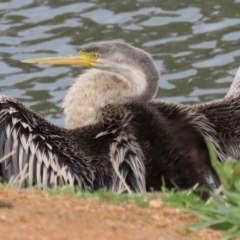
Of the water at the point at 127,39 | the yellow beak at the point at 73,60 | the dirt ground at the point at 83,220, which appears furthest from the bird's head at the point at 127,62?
the water at the point at 127,39

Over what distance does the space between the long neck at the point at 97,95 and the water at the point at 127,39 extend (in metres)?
3.64

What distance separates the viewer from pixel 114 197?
512cm

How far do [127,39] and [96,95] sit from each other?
16.4ft

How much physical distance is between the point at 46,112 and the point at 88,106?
4.01 meters

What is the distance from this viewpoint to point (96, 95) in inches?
308

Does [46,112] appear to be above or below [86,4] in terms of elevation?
below

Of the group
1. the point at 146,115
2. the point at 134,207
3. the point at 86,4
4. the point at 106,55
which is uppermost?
the point at 86,4

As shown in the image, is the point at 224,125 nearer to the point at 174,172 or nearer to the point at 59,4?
the point at 174,172

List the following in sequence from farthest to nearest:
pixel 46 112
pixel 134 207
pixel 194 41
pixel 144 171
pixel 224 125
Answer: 1. pixel 194 41
2. pixel 46 112
3. pixel 224 125
4. pixel 144 171
5. pixel 134 207

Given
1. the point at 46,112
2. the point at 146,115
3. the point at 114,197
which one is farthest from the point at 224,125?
the point at 46,112

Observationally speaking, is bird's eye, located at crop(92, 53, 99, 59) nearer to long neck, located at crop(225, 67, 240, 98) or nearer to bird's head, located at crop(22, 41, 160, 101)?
bird's head, located at crop(22, 41, 160, 101)

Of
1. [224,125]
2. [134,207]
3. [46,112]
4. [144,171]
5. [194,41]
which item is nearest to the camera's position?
[134,207]

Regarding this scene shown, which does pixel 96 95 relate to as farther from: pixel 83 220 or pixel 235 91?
pixel 83 220

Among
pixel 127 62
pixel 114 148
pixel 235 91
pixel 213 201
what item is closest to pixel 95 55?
A: pixel 127 62
